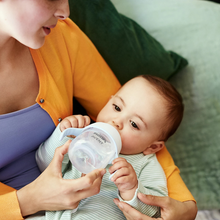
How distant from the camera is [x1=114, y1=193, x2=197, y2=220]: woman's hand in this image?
994 mm

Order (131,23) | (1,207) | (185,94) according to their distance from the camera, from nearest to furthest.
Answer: (1,207)
(131,23)
(185,94)

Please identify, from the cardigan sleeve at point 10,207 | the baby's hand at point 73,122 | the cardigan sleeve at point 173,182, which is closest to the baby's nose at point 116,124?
the baby's hand at point 73,122

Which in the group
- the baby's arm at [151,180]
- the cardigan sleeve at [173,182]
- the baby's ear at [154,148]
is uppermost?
the baby's ear at [154,148]

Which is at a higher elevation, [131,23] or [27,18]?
[27,18]

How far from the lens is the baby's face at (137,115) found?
1.17m

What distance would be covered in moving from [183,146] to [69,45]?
102 cm

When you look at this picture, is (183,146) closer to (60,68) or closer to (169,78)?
(169,78)

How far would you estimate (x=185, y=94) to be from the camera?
174 centimetres

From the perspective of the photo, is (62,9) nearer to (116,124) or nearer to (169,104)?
(116,124)

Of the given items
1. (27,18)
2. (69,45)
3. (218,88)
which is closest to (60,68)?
(69,45)

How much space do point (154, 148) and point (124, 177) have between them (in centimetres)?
47

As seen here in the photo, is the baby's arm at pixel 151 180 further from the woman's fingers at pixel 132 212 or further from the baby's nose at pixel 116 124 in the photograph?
the baby's nose at pixel 116 124

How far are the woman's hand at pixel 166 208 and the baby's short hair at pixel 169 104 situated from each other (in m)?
0.36

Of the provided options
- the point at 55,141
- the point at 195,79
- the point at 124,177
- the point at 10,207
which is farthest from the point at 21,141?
the point at 195,79
